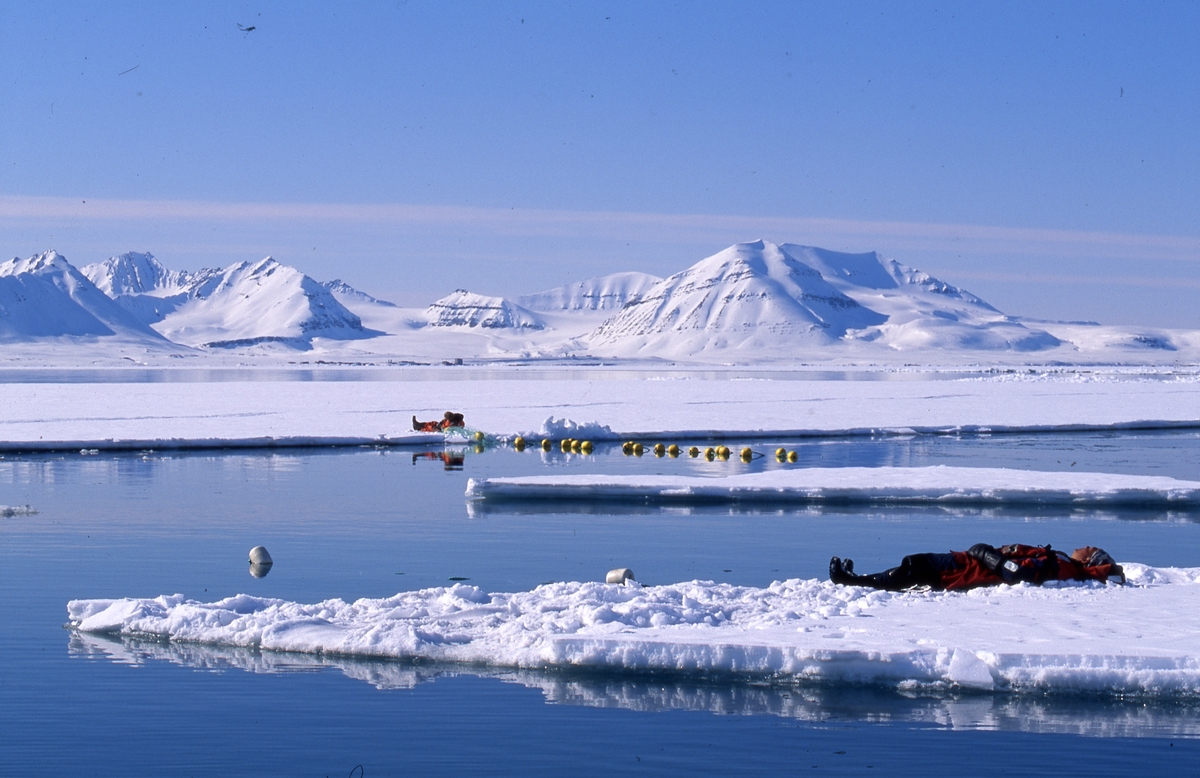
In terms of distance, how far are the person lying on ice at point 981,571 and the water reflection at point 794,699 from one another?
10.1 ft

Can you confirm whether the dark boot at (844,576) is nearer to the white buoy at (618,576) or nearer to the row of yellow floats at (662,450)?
the white buoy at (618,576)

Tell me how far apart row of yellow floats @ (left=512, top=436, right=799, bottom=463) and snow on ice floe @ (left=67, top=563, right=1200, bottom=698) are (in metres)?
16.7

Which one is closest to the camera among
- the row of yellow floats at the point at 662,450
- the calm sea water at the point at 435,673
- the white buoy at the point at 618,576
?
the calm sea water at the point at 435,673

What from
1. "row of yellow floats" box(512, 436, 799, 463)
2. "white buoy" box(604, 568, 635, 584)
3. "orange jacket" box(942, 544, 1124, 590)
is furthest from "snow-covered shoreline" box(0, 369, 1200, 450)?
"orange jacket" box(942, 544, 1124, 590)

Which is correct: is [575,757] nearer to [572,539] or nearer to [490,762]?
[490,762]

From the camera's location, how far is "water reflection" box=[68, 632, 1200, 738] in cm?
887

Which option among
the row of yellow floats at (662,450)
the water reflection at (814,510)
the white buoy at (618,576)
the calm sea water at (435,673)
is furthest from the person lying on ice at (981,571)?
the row of yellow floats at (662,450)

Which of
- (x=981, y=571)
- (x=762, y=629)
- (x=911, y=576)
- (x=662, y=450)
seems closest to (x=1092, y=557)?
(x=981, y=571)

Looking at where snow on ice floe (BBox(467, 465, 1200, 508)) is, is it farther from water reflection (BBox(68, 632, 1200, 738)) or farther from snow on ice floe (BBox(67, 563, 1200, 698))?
water reflection (BBox(68, 632, 1200, 738))

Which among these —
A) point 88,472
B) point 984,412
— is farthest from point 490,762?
point 984,412

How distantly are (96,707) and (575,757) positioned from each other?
3373 mm

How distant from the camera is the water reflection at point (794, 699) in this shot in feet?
29.1

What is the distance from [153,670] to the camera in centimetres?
1016

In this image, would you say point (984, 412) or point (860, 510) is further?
point (984, 412)
